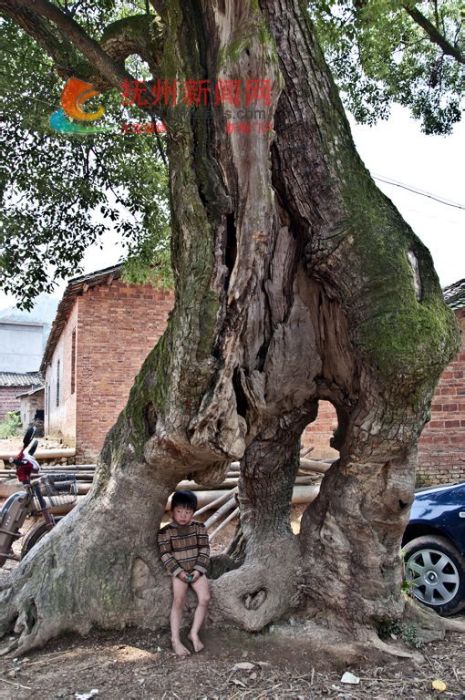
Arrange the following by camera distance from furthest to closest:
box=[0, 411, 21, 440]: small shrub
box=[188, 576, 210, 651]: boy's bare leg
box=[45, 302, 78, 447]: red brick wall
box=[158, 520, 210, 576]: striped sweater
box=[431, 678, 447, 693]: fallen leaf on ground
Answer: box=[0, 411, 21, 440]: small shrub, box=[45, 302, 78, 447]: red brick wall, box=[158, 520, 210, 576]: striped sweater, box=[188, 576, 210, 651]: boy's bare leg, box=[431, 678, 447, 693]: fallen leaf on ground

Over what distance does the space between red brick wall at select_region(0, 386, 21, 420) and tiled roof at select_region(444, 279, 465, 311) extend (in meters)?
29.9

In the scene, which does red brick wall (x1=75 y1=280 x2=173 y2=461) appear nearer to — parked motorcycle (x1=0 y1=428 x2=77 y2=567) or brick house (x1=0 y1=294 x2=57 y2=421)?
parked motorcycle (x1=0 y1=428 x2=77 y2=567)

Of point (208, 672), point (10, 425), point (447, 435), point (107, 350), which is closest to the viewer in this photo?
point (208, 672)

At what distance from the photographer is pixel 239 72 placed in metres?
3.83

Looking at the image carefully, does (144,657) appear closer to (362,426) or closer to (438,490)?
(362,426)

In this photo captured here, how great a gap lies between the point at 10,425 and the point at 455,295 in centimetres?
2534

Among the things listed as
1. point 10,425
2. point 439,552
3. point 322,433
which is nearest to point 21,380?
point 10,425

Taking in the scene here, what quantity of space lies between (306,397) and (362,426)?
1.85 ft

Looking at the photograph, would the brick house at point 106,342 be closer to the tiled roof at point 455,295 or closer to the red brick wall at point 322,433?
the red brick wall at point 322,433

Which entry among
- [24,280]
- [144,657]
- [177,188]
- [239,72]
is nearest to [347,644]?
[144,657]

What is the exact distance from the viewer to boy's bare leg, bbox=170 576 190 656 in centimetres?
404

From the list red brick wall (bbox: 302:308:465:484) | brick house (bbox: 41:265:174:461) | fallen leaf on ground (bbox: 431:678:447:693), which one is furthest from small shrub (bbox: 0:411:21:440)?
fallen leaf on ground (bbox: 431:678:447:693)

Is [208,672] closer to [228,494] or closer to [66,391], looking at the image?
[228,494]

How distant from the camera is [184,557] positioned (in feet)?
14.3
